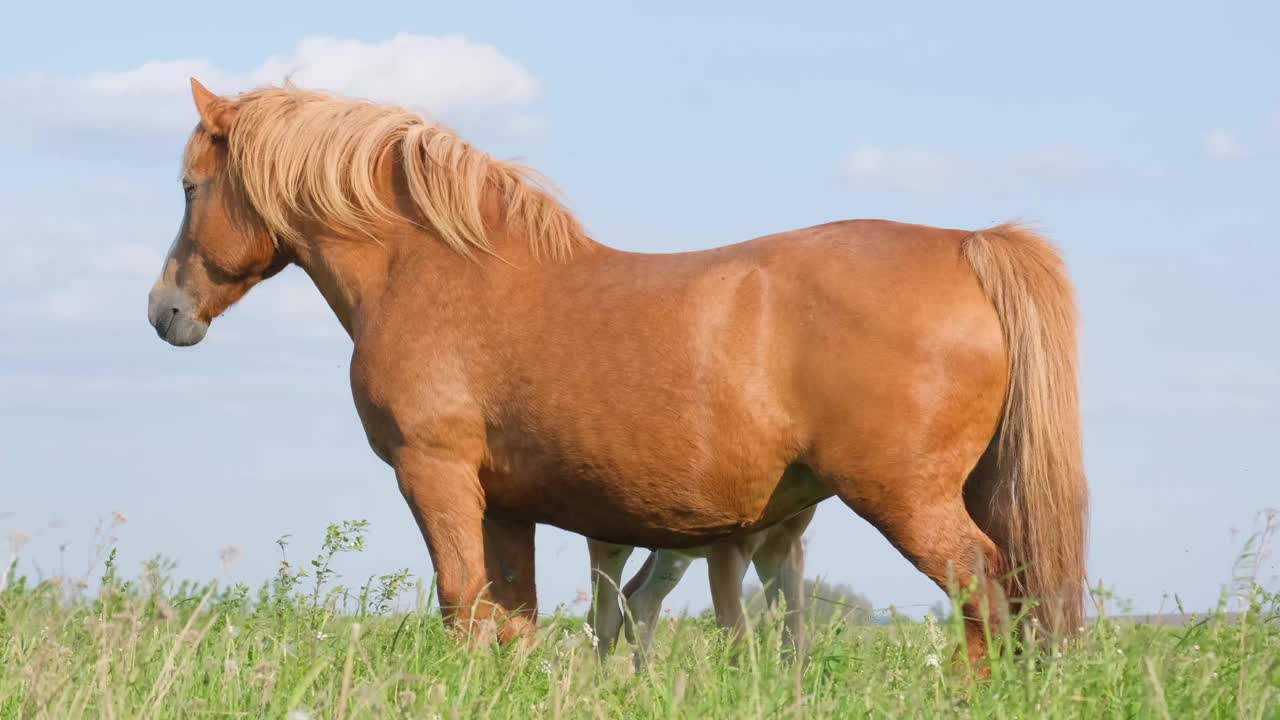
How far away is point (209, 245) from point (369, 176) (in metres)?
0.99

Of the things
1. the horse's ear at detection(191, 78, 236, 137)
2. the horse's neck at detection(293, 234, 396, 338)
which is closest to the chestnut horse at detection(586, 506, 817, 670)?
the horse's neck at detection(293, 234, 396, 338)

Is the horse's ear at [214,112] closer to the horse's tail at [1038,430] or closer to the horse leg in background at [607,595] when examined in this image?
the horse leg in background at [607,595]

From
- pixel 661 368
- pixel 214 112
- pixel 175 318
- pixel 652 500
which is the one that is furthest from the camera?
pixel 175 318

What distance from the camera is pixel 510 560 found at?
5977 mm

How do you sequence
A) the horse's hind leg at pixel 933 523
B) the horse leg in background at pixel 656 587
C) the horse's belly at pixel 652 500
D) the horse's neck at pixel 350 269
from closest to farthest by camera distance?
the horse's hind leg at pixel 933 523, the horse's belly at pixel 652 500, the horse's neck at pixel 350 269, the horse leg in background at pixel 656 587

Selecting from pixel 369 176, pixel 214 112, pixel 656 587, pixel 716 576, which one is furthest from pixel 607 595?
pixel 214 112

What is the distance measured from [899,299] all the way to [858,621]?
60.6 inches

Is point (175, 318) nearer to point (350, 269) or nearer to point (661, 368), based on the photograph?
point (350, 269)

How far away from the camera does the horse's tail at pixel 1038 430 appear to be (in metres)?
4.95

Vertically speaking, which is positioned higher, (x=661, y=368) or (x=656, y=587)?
(x=661, y=368)

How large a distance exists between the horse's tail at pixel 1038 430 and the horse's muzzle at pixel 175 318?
3819 millimetres

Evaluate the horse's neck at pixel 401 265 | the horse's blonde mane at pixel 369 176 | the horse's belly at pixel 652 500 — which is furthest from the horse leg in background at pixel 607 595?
the horse's blonde mane at pixel 369 176

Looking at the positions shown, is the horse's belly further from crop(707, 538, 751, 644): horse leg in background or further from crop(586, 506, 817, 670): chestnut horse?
crop(707, 538, 751, 644): horse leg in background

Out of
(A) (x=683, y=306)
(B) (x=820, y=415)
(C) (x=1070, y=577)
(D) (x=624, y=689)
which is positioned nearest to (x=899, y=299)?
(B) (x=820, y=415)
